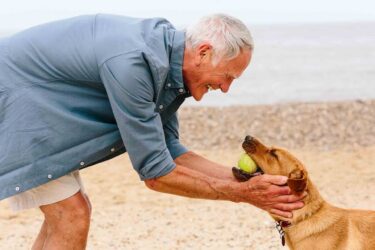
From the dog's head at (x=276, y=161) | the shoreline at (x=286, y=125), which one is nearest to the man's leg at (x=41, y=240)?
the dog's head at (x=276, y=161)

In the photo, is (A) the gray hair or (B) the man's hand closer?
(A) the gray hair

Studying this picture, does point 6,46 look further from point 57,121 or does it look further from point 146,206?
point 146,206

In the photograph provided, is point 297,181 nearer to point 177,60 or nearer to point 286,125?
point 177,60

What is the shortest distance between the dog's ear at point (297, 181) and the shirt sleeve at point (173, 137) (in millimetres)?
794

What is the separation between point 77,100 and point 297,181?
1.41 meters

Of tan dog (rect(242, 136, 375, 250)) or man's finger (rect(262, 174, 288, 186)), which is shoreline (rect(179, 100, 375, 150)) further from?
man's finger (rect(262, 174, 288, 186))

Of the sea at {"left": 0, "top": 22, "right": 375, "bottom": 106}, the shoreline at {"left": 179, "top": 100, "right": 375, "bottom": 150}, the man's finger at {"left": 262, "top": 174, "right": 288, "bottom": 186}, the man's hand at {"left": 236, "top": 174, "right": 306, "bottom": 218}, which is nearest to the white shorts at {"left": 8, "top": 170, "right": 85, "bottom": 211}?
the man's hand at {"left": 236, "top": 174, "right": 306, "bottom": 218}

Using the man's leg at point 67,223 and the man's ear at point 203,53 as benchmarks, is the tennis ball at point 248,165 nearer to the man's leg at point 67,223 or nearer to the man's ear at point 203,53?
the man's ear at point 203,53

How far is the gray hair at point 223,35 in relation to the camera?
4.39 meters

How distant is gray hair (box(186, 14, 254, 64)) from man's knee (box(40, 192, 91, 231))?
1153mm

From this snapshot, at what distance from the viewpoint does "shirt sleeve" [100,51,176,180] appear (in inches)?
169

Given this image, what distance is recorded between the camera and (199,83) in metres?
4.65

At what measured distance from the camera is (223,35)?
4391 millimetres

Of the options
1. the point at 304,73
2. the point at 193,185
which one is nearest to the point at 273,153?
the point at 193,185
